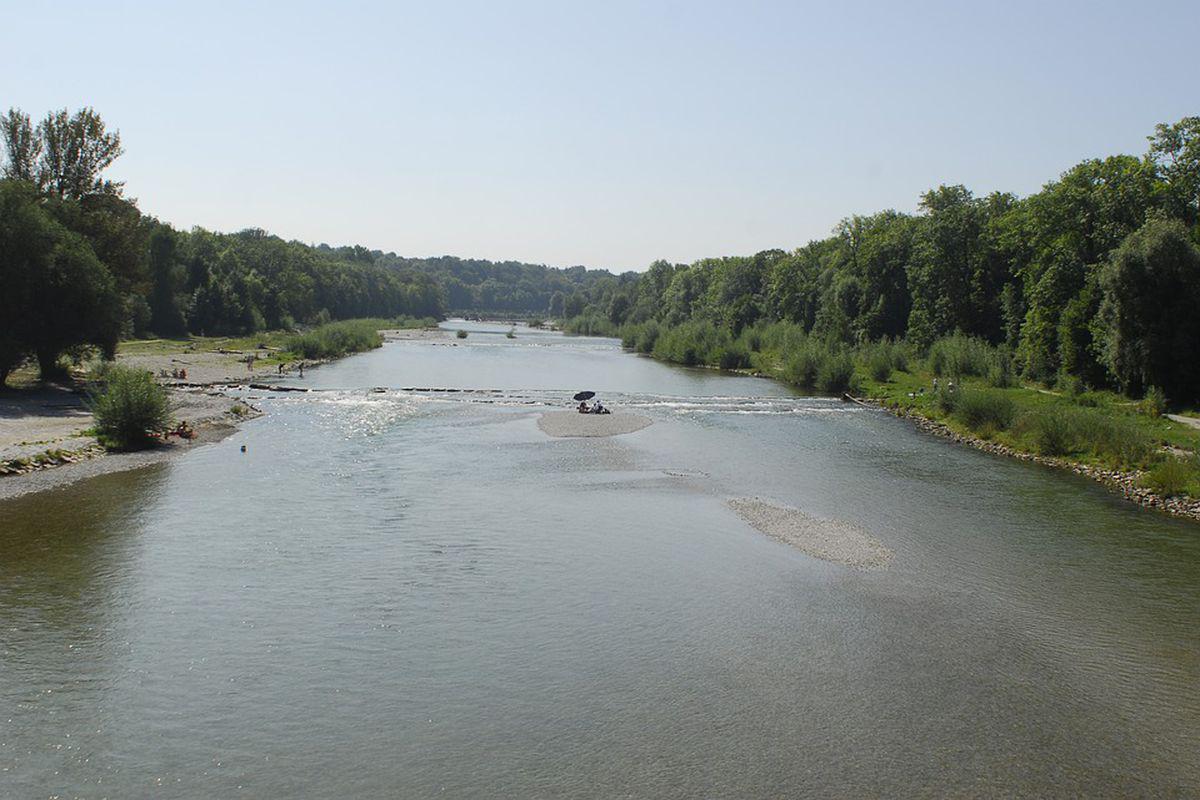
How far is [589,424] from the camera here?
52844 mm

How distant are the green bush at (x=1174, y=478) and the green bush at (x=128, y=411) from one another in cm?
4174

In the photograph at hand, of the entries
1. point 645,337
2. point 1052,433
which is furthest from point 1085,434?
point 645,337

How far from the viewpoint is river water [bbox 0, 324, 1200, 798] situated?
1431cm

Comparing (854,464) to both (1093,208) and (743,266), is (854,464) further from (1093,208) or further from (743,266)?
(743,266)

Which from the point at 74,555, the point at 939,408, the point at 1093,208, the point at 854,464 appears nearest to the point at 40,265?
the point at 74,555

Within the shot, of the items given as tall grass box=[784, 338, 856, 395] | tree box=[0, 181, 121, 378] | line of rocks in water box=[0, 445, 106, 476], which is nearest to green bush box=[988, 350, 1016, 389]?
tall grass box=[784, 338, 856, 395]

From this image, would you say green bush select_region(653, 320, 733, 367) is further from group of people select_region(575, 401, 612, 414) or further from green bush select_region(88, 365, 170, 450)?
green bush select_region(88, 365, 170, 450)

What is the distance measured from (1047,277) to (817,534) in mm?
41829

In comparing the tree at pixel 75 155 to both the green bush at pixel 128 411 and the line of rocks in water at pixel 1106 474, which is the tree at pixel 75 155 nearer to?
the green bush at pixel 128 411

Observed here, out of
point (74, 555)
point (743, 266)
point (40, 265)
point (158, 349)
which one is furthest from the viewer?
point (743, 266)

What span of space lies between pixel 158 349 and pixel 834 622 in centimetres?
8893

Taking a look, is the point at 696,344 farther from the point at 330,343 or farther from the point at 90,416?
the point at 90,416

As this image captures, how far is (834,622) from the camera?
20891 millimetres

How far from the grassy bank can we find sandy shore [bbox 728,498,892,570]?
14091mm
